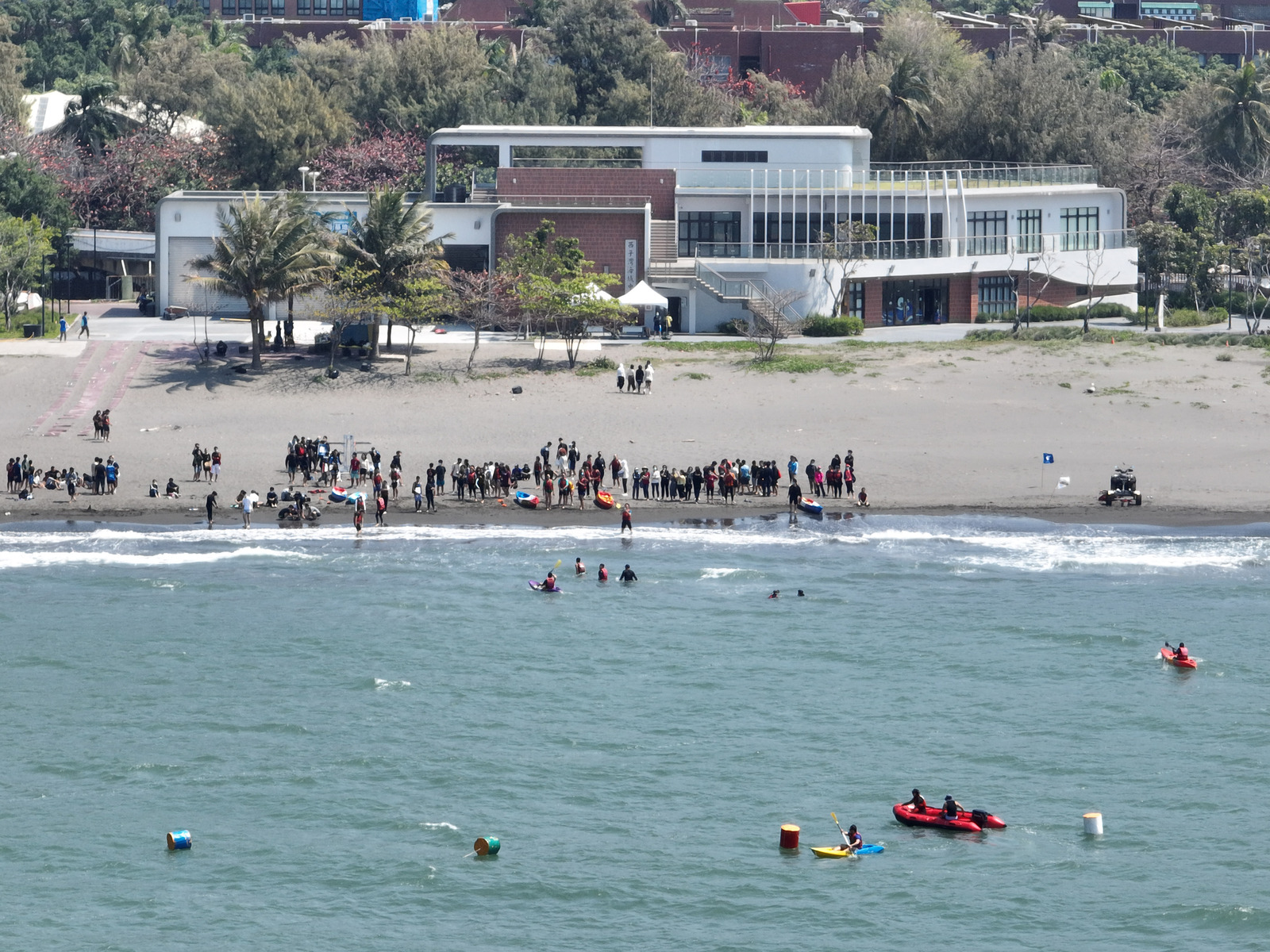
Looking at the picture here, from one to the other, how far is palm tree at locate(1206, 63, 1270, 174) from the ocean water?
57.5 metres

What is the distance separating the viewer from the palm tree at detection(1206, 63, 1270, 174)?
363 feet

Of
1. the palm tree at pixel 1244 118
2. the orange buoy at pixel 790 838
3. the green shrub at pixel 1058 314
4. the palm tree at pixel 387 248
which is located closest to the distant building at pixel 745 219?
the green shrub at pixel 1058 314

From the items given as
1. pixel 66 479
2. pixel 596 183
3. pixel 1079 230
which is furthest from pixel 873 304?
pixel 66 479

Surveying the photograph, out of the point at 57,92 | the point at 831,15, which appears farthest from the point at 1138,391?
the point at 831,15

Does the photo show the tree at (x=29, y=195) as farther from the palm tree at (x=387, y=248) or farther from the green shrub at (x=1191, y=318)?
the green shrub at (x=1191, y=318)

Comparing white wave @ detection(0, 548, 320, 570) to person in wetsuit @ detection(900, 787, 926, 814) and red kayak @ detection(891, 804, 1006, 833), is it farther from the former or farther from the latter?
red kayak @ detection(891, 804, 1006, 833)

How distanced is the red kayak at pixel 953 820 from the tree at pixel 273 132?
7680 centimetres

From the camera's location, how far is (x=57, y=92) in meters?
131

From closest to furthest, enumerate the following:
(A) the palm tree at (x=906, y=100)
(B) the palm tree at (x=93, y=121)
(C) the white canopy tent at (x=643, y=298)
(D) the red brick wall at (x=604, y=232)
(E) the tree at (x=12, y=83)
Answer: (C) the white canopy tent at (x=643, y=298) < (D) the red brick wall at (x=604, y=232) < (A) the palm tree at (x=906, y=100) < (B) the palm tree at (x=93, y=121) < (E) the tree at (x=12, y=83)

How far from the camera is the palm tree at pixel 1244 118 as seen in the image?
4350 inches

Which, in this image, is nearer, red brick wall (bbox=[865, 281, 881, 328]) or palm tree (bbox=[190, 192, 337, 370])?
palm tree (bbox=[190, 192, 337, 370])

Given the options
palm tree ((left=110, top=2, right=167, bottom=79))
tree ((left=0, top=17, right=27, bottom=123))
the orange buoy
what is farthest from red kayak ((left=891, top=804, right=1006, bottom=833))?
palm tree ((left=110, top=2, right=167, bottom=79))

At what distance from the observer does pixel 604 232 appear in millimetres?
86750

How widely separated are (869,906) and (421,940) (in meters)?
8.22
